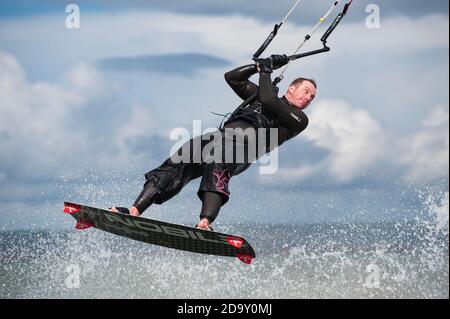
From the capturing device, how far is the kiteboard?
8.26m

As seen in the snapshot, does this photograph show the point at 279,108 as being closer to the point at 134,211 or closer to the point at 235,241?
the point at 235,241

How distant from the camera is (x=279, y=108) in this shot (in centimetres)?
853

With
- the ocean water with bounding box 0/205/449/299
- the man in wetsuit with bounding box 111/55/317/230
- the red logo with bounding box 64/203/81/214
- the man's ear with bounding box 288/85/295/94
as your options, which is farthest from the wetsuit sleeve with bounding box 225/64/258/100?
the ocean water with bounding box 0/205/449/299

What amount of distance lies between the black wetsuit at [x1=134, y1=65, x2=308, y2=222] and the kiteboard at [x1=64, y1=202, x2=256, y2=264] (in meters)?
0.22

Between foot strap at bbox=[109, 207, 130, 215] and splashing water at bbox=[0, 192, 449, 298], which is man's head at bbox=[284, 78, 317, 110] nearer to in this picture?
foot strap at bbox=[109, 207, 130, 215]

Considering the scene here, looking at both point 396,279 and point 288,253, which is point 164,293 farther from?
point 288,253

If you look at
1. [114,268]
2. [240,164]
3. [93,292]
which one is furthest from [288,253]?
[240,164]

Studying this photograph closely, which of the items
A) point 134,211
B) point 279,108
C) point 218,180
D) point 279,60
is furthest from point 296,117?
point 134,211

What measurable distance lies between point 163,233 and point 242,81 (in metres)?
1.89

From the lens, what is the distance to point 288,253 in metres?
38.7

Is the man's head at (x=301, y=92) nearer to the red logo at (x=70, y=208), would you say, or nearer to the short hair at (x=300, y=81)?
the short hair at (x=300, y=81)

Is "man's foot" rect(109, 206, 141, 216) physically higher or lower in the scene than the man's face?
lower

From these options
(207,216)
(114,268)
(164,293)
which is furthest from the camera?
(114,268)

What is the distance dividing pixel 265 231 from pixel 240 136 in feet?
125
